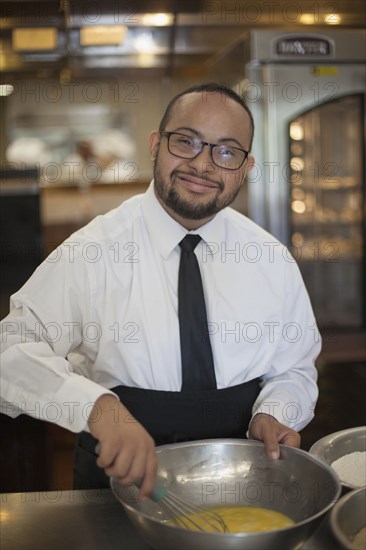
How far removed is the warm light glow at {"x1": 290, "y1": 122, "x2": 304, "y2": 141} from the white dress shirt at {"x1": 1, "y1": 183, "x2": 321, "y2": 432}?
156 cm

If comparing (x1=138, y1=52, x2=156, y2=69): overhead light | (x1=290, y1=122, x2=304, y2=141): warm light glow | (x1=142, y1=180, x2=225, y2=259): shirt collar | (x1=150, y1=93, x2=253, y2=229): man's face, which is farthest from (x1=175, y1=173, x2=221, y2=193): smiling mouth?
(x1=138, y1=52, x2=156, y2=69): overhead light

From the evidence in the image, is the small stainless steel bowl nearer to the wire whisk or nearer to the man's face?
the wire whisk

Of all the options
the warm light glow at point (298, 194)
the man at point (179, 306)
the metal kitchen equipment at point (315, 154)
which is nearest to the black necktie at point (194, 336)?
the man at point (179, 306)

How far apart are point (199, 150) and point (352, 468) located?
26.5 inches

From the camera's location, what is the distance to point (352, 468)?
1.20 m

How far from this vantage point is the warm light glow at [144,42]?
3.91 metres

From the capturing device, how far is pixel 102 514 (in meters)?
1.09

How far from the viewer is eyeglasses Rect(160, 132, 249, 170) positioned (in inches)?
54.7

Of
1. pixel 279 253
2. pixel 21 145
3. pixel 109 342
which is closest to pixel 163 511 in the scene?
pixel 109 342

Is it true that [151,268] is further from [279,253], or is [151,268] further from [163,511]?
[163,511]

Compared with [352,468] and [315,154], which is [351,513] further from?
[315,154]

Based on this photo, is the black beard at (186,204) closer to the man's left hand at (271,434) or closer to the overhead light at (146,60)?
the man's left hand at (271,434)

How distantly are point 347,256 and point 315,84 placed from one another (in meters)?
0.84

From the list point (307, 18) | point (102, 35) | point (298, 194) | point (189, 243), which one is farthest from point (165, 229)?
point (102, 35)
